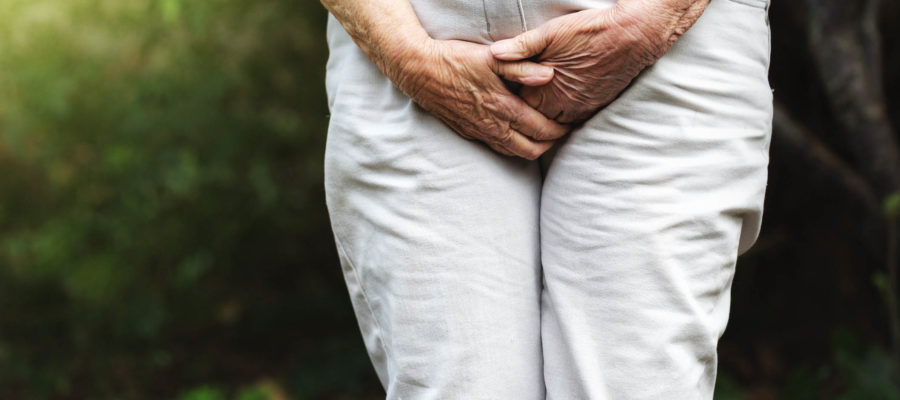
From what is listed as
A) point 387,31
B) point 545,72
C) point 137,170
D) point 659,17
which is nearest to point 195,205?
point 137,170

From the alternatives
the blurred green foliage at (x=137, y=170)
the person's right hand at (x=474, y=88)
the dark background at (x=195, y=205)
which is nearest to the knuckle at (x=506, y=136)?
the person's right hand at (x=474, y=88)

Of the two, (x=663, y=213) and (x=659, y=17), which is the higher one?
(x=659, y=17)

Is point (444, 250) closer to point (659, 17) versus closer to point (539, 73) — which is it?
point (539, 73)

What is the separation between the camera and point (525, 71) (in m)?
0.89

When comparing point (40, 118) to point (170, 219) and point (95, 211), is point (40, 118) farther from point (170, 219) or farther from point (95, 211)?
point (170, 219)

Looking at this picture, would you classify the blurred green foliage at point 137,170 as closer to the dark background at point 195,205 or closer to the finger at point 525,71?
the dark background at point 195,205

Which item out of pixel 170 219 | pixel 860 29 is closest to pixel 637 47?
pixel 860 29

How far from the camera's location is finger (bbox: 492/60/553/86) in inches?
35.0

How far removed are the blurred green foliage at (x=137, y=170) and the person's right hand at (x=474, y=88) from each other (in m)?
1.40

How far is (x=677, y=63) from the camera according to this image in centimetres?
87

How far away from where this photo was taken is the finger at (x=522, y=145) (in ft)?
3.00

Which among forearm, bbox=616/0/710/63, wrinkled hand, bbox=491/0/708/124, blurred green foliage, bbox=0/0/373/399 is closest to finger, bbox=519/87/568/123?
wrinkled hand, bbox=491/0/708/124

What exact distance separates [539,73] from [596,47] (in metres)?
0.07

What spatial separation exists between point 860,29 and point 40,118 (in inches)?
84.6
